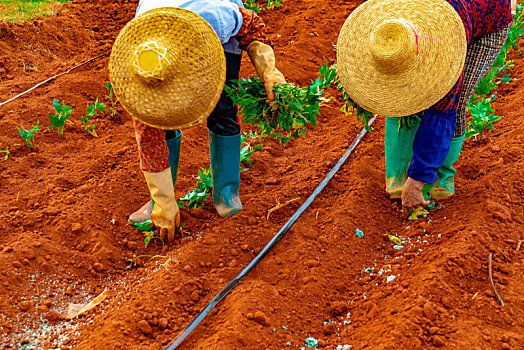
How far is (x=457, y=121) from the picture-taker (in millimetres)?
2770

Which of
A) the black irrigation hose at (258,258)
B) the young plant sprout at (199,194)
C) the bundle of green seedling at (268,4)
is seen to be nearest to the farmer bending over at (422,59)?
the black irrigation hose at (258,258)

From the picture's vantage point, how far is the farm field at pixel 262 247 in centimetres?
219

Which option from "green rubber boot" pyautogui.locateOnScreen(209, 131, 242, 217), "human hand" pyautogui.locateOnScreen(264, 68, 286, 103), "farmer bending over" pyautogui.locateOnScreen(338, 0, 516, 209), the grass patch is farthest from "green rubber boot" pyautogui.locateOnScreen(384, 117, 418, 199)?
the grass patch

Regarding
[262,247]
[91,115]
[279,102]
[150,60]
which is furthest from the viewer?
[91,115]

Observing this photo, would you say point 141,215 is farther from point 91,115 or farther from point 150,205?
point 91,115

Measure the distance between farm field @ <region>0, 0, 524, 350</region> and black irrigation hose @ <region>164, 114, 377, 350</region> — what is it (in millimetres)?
34

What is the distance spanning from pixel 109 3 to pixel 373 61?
178 inches

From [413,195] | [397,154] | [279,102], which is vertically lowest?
[413,195]

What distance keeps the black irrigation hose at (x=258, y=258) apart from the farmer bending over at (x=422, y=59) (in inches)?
23.0

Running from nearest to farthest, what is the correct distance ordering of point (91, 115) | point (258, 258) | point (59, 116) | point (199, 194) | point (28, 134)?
point (258, 258) → point (199, 194) → point (28, 134) → point (59, 116) → point (91, 115)

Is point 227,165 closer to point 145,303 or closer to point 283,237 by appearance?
point 283,237

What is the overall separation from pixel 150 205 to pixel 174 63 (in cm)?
115

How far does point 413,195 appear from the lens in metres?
2.79

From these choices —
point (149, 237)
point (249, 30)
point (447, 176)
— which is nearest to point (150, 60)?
point (249, 30)
